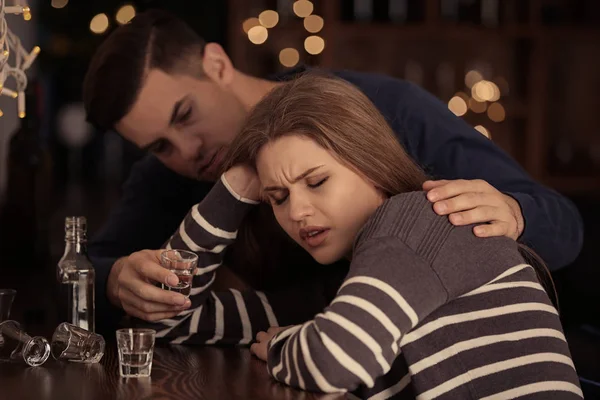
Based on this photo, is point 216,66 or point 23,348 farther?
point 216,66

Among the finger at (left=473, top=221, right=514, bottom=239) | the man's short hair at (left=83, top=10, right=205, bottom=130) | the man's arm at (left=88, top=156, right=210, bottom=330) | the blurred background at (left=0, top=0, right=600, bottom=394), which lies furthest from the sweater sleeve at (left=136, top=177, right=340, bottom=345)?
the blurred background at (left=0, top=0, right=600, bottom=394)

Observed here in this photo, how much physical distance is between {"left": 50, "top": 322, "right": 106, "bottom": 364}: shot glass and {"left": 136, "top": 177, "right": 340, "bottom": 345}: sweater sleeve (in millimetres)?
229

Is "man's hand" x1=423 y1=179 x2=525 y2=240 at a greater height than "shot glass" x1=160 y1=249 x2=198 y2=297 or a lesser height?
greater

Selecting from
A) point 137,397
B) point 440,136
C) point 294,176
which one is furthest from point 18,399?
point 440,136

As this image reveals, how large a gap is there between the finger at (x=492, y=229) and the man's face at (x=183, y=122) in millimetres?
799

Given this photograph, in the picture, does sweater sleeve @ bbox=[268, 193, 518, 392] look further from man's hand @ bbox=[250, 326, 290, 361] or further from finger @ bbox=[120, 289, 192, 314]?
finger @ bbox=[120, 289, 192, 314]

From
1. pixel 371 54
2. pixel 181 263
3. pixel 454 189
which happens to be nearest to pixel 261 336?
pixel 181 263

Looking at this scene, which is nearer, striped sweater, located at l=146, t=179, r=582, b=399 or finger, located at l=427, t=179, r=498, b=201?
striped sweater, located at l=146, t=179, r=582, b=399

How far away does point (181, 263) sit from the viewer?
147 cm

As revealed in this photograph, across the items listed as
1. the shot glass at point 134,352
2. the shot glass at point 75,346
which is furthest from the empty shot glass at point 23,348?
the shot glass at point 134,352

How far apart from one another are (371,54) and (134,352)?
3.28 meters

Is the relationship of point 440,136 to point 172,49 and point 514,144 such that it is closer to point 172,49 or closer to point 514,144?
point 172,49

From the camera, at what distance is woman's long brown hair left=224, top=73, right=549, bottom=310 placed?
1.48 meters

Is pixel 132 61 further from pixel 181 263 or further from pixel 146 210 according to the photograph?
pixel 181 263
